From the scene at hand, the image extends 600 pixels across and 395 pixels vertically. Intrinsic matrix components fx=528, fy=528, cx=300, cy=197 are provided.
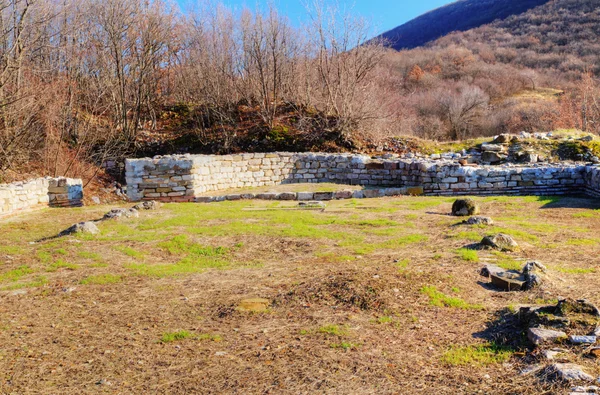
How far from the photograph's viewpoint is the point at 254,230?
9742 millimetres

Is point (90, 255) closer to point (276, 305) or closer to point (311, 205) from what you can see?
point (276, 305)

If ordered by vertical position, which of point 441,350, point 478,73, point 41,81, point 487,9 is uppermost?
point 487,9

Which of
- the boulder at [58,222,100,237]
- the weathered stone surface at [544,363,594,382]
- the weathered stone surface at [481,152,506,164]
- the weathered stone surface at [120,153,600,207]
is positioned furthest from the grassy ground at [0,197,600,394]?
the weathered stone surface at [481,152,506,164]

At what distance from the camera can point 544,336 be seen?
4465mm

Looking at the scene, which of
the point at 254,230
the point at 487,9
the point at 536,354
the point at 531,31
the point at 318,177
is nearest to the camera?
the point at 536,354

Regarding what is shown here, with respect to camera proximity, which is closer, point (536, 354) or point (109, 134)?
point (536, 354)

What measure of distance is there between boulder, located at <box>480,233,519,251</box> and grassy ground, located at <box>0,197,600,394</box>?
226 mm

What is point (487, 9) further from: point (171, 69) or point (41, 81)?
point (41, 81)

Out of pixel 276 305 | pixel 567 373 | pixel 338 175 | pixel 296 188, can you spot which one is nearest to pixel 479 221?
pixel 276 305

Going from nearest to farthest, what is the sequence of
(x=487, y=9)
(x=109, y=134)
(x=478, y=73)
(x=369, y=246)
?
1. (x=369, y=246)
2. (x=109, y=134)
3. (x=478, y=73)
4. (x=487, y=9)

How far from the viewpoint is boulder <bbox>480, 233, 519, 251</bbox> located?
7.91 m

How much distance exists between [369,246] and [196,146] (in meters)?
16.1

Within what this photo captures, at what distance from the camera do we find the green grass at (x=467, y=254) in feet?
24.1

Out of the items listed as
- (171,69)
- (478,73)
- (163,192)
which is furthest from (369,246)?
(478,73)
